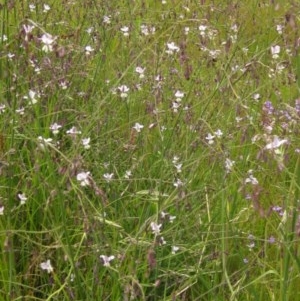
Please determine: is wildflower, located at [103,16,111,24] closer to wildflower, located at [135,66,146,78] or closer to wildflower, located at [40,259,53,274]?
wildflower, located at [135,66,146,78]

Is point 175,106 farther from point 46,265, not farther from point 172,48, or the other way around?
point 46,265

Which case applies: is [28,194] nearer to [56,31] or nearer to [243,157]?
[243,157]

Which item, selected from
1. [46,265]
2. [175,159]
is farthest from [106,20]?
[46,265]

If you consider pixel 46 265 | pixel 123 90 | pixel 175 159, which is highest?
pixel 123 90

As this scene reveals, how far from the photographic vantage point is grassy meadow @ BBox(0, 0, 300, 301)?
1586 mm

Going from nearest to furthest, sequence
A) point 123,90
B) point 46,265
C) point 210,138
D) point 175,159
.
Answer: point 46,265, point 175,159, point 210,138, point 123,90

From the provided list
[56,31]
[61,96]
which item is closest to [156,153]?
[61,96]

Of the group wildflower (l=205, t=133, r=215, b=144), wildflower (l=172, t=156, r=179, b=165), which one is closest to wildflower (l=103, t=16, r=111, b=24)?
wildflower (l=205, t=133, r=215, b=144)

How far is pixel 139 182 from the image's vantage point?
7.07 feet

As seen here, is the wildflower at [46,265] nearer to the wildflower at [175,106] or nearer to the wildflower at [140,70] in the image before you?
the wildflower at [175,106]

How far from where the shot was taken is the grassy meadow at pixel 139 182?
5.20 feet

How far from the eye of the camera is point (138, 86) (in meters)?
2.51

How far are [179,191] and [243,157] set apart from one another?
85 centimetres

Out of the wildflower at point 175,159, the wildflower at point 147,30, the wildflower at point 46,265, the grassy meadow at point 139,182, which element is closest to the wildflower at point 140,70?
the grassy meadow at point 139,182
